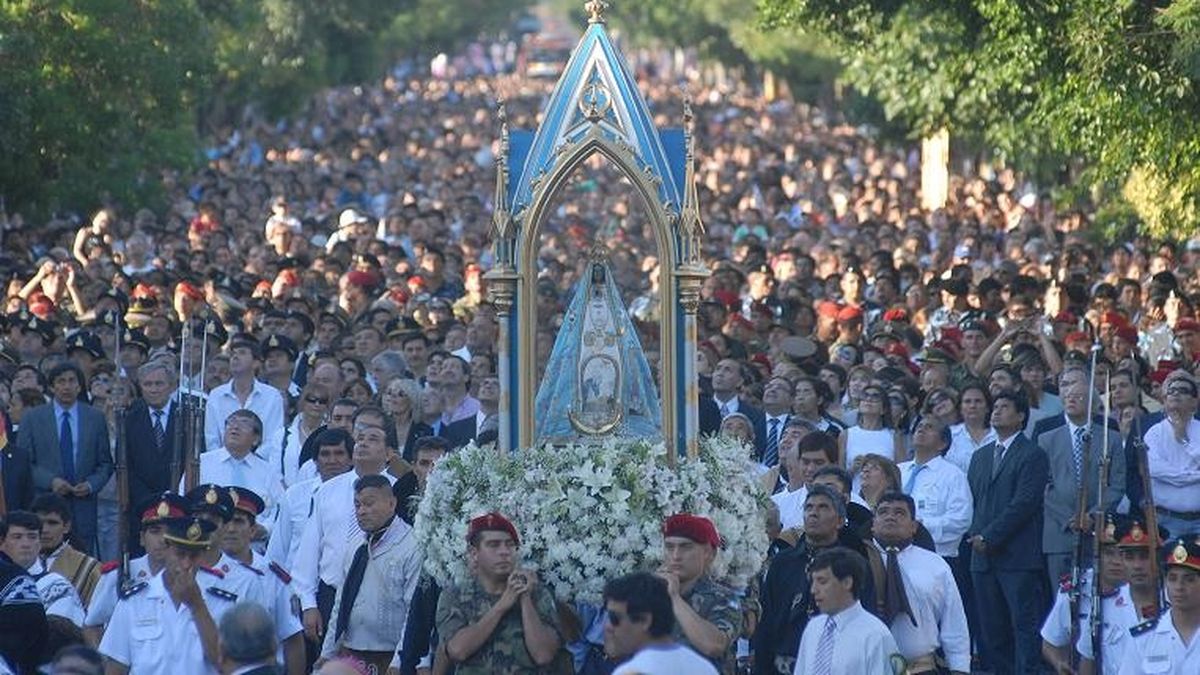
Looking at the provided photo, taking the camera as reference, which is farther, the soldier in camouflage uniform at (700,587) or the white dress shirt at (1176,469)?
the white dress shirt at (1176,469)

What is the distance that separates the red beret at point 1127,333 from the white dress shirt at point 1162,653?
821cm

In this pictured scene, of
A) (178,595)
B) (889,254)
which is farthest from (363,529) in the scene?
(889,254)

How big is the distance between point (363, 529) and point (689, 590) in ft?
7.72

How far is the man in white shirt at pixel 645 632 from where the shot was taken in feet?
34.0

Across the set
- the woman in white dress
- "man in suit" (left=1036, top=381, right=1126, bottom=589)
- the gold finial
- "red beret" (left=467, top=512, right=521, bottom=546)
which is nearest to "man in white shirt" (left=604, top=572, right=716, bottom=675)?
"red beret" (left=467, top=512, right=521, bottom=546)

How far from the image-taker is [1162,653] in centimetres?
1235

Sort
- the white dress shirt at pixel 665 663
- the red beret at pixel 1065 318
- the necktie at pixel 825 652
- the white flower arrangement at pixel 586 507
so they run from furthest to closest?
the red beret at pixel 1065 318, the white flower arrangement at pixel 586 507, the necktie at pixel 825 652, the white dress shirt at pixel 665 663

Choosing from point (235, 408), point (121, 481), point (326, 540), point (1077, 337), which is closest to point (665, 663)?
point (326, 540)

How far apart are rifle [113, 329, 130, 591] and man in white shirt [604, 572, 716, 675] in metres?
2.97

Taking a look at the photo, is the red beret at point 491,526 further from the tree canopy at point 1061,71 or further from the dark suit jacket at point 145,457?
the tree canopy at point 1061,71

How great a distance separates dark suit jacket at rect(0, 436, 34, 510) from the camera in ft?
57.6

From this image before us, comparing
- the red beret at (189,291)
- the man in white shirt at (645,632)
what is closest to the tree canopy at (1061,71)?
the red beret at (189,291)

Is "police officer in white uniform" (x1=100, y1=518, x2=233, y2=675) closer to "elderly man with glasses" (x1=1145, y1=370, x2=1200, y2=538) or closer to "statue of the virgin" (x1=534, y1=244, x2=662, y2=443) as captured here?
"statue of the virgin" (x1=534, y1=244, x2=662, y2=443)

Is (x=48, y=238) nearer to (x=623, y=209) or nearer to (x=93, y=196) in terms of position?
(x=93, y=196)
